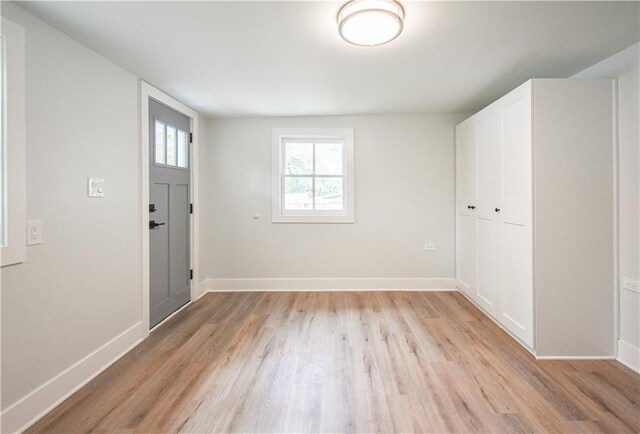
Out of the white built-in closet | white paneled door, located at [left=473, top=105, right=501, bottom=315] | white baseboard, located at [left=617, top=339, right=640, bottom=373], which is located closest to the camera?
white baseboard, located at [left=617, top=339, right=640, bottom=373]

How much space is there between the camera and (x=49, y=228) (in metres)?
1.81

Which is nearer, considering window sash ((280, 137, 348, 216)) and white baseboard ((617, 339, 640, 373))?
white baseboard ((617, 339, 640, 373))

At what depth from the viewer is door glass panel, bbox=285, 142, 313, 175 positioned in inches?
159

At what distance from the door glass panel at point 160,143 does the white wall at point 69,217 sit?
38 cm

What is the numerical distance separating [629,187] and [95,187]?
12.3ft

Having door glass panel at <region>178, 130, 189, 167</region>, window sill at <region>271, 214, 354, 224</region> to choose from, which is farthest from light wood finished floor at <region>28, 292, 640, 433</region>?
door glass panel at <region>178, 130, 189, 167</region>

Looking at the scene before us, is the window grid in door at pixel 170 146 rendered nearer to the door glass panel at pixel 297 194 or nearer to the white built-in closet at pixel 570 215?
the door glass panel at pixel 297 194

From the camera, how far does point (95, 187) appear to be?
2.14m

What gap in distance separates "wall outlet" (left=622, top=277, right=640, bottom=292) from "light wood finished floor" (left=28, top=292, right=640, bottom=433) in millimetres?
555

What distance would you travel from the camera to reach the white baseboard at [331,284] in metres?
3.92

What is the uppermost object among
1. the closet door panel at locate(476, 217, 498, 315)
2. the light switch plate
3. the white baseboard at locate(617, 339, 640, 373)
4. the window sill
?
the light switch plate

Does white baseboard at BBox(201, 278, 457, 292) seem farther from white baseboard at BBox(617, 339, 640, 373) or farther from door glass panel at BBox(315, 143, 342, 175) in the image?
white baseboard at BBox(617, 339, 640, 373)

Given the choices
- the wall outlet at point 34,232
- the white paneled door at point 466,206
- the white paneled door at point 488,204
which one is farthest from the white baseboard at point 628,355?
the wall outlet at point 34,232

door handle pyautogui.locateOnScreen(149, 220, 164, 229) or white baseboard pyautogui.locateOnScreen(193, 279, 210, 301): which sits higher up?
door handle pyautogui.locateOnScreen(149, 220, 164, 229)
